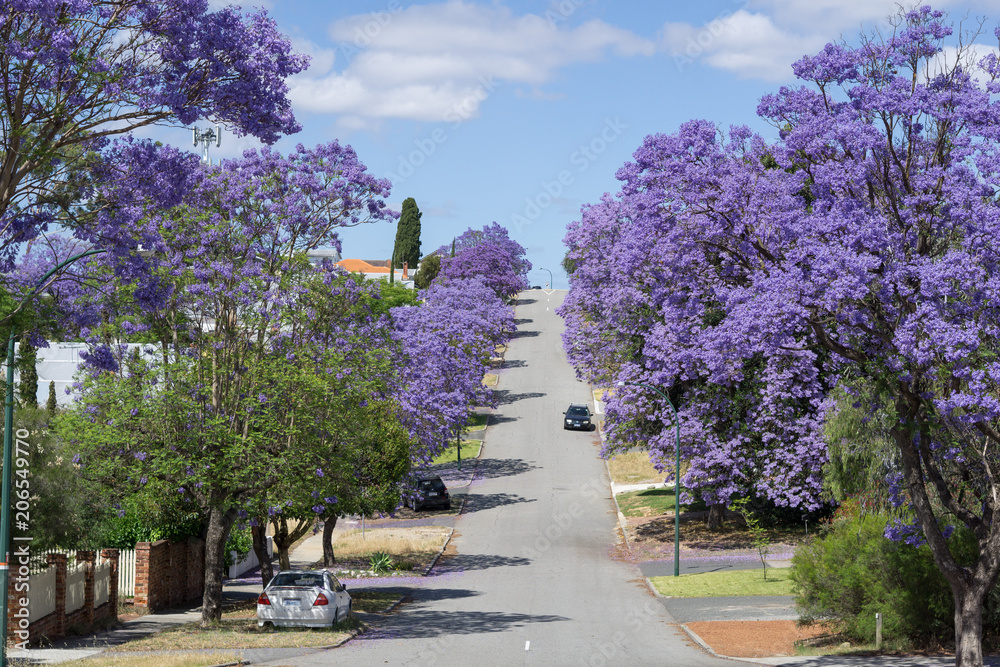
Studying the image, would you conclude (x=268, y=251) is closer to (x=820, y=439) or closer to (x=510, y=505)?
(x=820, y=439)

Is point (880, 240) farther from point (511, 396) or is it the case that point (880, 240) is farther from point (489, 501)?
point (511, 396)

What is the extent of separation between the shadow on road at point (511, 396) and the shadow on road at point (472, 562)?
38551 mm

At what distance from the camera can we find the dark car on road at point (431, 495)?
48.6m

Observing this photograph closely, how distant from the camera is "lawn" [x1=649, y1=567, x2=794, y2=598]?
97.3 feet

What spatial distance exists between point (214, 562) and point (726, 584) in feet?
53.3

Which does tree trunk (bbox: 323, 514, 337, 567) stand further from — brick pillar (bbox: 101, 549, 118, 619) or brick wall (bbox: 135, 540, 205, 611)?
brick pillar (bbox: 101, 549, 118, 619)

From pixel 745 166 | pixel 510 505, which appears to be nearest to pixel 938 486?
pixel 745 166

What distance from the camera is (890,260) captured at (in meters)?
16.1

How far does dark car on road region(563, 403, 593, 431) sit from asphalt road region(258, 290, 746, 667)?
0.56 metres

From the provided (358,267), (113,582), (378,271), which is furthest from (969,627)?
(358,267)

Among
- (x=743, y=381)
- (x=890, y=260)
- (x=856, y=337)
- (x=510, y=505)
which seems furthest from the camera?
(x=510, y=505)

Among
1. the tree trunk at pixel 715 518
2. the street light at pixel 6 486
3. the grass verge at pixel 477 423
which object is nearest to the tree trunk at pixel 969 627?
the street light at pixel 6 486

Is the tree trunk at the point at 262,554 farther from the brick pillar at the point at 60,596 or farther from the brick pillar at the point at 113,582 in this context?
the brick pillar at the point at 60,596

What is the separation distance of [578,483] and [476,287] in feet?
104
